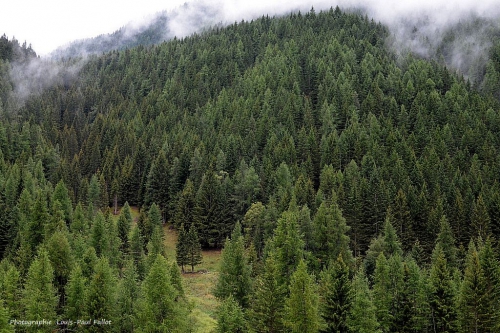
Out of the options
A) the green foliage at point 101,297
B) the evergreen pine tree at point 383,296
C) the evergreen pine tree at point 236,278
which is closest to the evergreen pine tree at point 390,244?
the evergreen pine tree at point 383,296

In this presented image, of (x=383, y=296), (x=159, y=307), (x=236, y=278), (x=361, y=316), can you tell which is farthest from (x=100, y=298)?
(x=383, y=296)

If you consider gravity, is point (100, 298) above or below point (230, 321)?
above

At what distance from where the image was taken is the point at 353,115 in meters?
130

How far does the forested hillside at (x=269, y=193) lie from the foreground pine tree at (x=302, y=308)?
0.15 meters

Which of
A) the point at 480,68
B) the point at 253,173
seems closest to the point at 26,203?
the point at 253,173

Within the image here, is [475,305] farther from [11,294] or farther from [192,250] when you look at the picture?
[11,294]

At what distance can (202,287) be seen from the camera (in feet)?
229

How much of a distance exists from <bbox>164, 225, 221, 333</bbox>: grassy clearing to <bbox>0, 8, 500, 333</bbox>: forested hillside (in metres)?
2.69

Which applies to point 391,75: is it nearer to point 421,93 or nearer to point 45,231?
point 421,93

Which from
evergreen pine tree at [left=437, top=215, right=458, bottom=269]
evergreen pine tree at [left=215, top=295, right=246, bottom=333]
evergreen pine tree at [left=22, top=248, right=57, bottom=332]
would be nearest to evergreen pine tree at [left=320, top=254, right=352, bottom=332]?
evergreen pine tree at [left=215, top=295, right=246, bottom=333]

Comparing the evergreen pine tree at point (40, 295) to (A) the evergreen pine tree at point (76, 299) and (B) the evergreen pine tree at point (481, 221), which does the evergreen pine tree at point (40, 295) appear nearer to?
(A) the evergreen pine tree at point (76, 299)

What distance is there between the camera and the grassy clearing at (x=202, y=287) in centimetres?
5421

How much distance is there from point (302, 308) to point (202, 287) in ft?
110

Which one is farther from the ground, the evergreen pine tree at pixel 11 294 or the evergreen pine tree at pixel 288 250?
the evergreen pine tree at pixel 288 250
